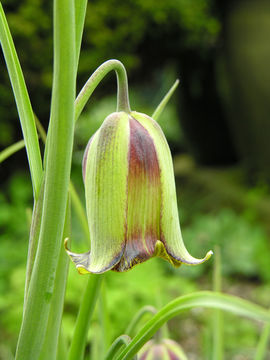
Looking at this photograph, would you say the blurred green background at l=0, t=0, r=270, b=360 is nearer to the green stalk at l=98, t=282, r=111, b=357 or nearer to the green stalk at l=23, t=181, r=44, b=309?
the green stalk at l=98, t=282, r=111, b=357

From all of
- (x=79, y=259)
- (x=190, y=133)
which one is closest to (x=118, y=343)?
(x=79, y=259)

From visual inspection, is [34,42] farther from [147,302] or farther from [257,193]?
[257,193]

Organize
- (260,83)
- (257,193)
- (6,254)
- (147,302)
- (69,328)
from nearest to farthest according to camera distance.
A: (69,328) → (147,302) → (6,254) → (260,83) → (257,193)

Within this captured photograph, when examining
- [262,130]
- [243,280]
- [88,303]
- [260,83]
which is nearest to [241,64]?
[260,83]

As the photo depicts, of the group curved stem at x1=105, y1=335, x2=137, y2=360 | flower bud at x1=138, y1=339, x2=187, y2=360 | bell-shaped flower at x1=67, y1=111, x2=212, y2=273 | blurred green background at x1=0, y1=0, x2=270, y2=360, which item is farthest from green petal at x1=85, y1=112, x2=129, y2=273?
blurred green background at x1=0, y1=0, x2=270, y2=360

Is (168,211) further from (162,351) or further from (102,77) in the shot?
(162,351)

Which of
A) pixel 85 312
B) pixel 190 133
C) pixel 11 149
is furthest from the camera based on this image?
pixel 190 133
